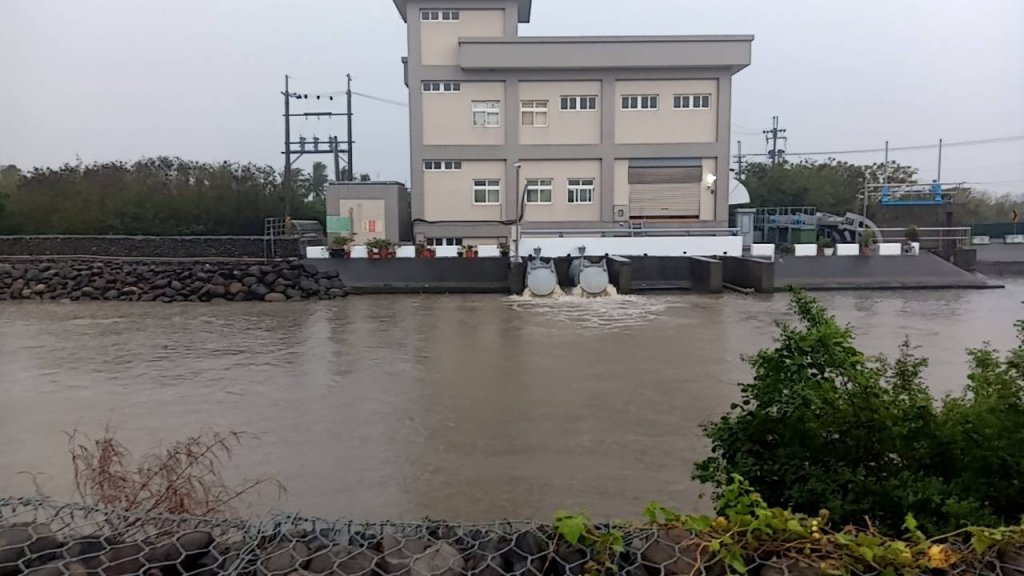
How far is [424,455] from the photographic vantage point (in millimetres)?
5480

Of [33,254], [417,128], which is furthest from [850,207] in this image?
[33,254]

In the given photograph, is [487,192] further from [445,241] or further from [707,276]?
[707,276]

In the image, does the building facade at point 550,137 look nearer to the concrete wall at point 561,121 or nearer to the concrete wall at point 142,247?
the concrete wall at point 561,121

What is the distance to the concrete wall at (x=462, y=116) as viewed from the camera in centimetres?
2464

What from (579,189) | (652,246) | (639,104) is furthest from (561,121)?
(652,246)

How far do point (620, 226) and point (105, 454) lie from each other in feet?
71.3

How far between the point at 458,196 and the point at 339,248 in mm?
6372

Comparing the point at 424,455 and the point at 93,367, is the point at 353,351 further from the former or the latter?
the point at 424,455

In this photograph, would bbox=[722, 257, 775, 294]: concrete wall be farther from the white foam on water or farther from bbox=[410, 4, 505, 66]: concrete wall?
bbox=[410, 4, 505, 66]: concrete wall

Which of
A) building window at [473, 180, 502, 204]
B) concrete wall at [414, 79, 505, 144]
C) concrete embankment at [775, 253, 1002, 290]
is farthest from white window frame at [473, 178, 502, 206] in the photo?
concrete embankment at [775, 253, 1002, 290]

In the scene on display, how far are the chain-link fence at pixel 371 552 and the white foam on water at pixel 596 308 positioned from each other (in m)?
10.1

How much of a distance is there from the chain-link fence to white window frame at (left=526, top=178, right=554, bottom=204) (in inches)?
885

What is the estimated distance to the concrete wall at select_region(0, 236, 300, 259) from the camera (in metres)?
20.1

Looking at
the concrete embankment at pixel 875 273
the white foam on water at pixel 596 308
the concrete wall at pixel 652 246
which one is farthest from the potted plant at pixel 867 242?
the white foam on water at pixel 596 308
